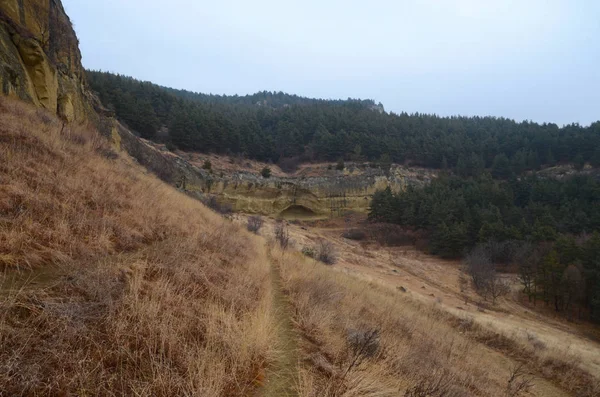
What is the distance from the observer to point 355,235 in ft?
124

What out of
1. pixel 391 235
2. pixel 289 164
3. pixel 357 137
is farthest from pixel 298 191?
pixel 357 137

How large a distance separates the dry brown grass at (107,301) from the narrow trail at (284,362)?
16 centimetres

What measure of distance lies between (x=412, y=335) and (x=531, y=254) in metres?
28.2

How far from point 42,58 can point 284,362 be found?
46.8 ft

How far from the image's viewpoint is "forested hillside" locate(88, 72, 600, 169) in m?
55.3

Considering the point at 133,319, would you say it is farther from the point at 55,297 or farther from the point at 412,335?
the point at 412,335

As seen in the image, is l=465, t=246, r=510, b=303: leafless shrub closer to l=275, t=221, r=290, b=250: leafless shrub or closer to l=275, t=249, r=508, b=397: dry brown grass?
l=275, t=221, r=290, b=250: leafless shrub

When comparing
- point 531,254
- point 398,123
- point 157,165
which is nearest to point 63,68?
point 157,165

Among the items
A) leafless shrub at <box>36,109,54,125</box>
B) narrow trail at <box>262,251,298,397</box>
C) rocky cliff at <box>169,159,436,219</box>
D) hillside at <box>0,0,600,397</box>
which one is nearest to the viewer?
hillside at <box>0,0,600,397</box>

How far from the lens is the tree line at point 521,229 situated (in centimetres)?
2386

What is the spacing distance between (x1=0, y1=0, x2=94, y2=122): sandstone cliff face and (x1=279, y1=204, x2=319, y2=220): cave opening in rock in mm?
29898

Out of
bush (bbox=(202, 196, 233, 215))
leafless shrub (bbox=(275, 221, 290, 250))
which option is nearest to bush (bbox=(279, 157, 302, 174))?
bush (bbox=(202, 196, 233, 215))

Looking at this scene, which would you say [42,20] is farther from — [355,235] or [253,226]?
[355,235]

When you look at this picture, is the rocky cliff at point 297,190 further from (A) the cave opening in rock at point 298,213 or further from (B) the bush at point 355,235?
(B) the bush at point 355,235
